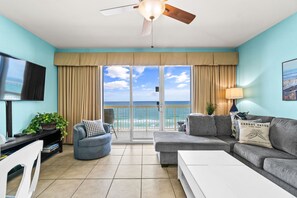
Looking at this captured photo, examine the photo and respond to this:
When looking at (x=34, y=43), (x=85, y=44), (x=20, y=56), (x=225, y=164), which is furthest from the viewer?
(x=85, y=44)

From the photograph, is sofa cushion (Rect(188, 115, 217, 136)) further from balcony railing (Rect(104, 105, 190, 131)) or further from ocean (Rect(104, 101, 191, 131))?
balcony railing (Rect(104, 105, 190, 131))

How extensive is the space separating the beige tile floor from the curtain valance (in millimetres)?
2315

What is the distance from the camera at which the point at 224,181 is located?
1.52m

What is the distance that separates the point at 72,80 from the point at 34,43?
3.89 feet

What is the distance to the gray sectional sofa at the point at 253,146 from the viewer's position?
1.90m

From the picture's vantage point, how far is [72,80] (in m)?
4.42

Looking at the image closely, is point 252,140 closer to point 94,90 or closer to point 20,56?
point 94,90

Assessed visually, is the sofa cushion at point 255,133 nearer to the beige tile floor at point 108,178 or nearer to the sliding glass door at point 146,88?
the beige tile floor at point 108,178

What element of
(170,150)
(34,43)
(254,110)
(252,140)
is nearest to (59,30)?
(34,43)

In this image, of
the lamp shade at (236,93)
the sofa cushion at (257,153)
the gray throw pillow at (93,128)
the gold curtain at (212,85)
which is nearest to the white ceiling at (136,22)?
the gold curtain at (212,85)

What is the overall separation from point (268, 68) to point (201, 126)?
68.5 inches

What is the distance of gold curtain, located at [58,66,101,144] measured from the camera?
440cm

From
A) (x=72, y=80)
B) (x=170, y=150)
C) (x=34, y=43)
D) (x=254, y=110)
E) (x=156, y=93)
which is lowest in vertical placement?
(x=170, y=150)

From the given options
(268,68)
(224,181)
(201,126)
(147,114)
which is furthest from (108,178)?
(268,68)
